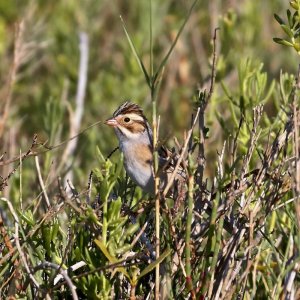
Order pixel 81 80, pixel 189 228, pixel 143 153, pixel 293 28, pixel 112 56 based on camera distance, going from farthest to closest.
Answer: pixel 112 56
pixel 81 80
pixel 143 153
pixel 293 28
pixel 189 228

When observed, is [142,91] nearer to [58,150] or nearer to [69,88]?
[69,88]

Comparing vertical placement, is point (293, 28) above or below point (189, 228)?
above

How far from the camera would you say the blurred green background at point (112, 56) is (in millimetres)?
6602

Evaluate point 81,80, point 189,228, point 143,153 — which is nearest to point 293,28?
point 189,228

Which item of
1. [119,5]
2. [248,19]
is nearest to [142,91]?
[248,19]

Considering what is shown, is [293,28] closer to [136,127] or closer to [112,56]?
[136,127]

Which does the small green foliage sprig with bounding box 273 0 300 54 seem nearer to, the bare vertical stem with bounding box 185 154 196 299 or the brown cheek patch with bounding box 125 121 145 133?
the bare vertical stem with bounding box 185 154 196 299

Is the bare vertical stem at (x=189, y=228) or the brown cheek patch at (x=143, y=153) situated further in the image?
the brown cheek patch at (x=143, y=153)

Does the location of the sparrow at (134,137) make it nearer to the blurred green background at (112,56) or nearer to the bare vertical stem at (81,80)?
the bare vertical stem at (81,80)

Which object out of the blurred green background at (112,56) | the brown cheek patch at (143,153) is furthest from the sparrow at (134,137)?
the blurred green background at (112,56)

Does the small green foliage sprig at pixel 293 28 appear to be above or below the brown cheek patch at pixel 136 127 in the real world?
above

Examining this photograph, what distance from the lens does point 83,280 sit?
3100 millimetres

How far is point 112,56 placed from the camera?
24.7 ft

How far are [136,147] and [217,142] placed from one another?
170 cm
